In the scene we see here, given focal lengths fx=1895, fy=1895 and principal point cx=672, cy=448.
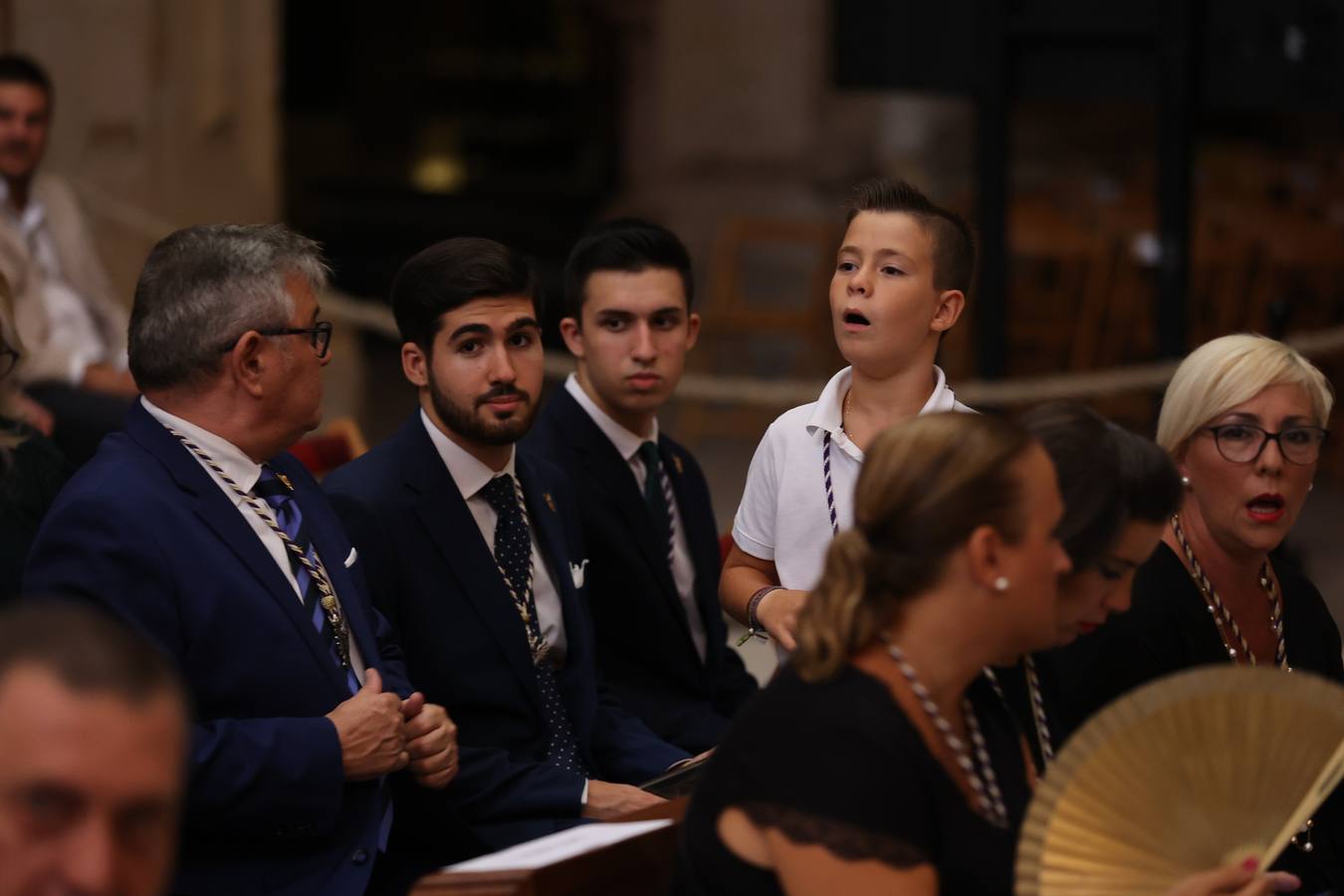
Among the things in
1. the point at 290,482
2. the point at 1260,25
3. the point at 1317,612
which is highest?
the point at 1260,25

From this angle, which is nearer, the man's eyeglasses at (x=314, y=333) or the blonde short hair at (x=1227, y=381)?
the man's eyeglasses at (x=314, y=333)

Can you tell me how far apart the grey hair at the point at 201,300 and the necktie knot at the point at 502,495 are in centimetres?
64

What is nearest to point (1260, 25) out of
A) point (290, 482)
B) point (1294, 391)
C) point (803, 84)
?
point (1294, 391)

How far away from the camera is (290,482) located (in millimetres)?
3096

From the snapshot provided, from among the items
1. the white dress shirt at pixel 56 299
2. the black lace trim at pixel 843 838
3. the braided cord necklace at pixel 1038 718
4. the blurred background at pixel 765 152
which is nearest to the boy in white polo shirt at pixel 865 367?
the braided cord necklace at pixel 1038 718

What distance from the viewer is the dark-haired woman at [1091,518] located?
2416 millimetres

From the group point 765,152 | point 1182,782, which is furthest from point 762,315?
point 1182,782

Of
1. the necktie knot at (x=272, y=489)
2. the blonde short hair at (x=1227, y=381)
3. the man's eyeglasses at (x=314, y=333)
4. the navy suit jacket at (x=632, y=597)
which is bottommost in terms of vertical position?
the navy suit jacket at (x=632, y=597)

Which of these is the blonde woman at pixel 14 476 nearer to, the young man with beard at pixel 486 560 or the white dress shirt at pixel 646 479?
the young man with beard at pixel 486 560

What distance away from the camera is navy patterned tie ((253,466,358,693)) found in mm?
2936

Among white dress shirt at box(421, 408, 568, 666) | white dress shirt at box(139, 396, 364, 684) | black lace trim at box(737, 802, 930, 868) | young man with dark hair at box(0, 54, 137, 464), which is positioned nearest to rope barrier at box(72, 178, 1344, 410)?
young man with dark hair at box(0, 54, 137, 464)

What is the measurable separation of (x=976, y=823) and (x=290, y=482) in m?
1.42

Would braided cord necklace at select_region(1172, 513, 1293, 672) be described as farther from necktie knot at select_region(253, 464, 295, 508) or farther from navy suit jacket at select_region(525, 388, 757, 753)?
necktie knot at select_region(253, 464, 295, 508)

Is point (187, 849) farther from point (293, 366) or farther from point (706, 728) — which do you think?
point (706, 728)
